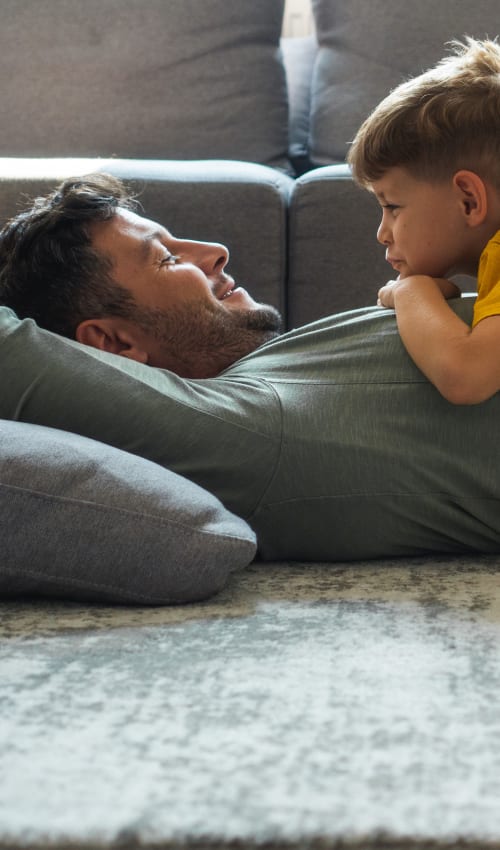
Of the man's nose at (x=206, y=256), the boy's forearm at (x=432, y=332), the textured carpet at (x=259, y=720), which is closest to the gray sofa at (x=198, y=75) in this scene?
the man's nose at (x=206, y=256)

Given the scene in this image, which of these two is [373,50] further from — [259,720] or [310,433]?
[259,720]

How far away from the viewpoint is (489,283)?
4.17 feet

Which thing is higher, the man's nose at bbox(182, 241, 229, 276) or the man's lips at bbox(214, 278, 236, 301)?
the man's nose at bbox(182, 241, 229, 276)

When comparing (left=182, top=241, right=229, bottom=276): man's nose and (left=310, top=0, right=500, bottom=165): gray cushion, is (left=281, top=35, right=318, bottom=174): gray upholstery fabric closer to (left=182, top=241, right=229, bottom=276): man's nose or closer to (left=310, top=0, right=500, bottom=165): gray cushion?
(left=310, top=0, right=500, bottom=165): gray cushion

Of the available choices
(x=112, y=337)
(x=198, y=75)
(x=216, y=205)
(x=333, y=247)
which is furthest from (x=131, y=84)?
(x=112, y=337)

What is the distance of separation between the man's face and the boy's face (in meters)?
0.30

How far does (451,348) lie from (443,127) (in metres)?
0.36

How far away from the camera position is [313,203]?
2.10m

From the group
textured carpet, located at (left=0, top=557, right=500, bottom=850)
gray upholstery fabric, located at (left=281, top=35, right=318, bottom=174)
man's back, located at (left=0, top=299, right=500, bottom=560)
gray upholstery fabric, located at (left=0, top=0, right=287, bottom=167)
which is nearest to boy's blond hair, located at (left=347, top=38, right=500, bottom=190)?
man's back, located at (left=0, top=299, right=500, bottom=560)

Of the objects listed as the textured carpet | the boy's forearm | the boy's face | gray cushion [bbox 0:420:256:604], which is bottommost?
the textured carpet

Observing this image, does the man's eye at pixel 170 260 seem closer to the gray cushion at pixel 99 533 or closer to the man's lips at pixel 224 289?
the man's lips at pixel 224 289

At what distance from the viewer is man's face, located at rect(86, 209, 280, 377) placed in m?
1.58

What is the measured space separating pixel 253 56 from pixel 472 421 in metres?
1.74

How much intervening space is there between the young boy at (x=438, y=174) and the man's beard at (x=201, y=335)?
0.28 m
